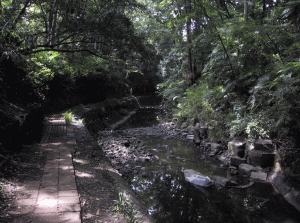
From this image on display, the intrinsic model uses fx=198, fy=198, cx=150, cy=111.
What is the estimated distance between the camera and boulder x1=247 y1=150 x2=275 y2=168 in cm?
468

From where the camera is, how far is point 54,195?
2785 mm

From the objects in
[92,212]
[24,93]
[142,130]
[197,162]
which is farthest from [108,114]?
[92,212]

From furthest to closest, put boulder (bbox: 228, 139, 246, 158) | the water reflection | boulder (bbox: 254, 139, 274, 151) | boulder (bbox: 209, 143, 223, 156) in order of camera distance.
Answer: boulder (bbox: 209, 143, 223, 156) < boulder (bbox: 228, 139, 246, 158) < boulder (bbox: 254, 139, 274, 151) < the water reflection

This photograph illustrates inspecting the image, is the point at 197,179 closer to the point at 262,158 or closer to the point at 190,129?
the point at 262,158

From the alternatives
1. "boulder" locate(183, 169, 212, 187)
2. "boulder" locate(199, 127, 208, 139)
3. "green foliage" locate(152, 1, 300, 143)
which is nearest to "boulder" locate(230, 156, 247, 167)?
"green foliage" locate(152, 1, 300, 143)

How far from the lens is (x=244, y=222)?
129 inches

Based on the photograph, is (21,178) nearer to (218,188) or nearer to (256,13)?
(218,188)

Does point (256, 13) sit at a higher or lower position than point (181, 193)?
higher

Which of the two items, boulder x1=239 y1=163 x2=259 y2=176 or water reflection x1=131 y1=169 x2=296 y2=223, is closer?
water reflection x1=131 y1=169 x2=296 y2=223

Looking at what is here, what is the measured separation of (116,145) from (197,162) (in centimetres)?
292

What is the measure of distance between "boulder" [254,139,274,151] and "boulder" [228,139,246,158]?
0.45 metres

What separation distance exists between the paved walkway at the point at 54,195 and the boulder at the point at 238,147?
4.22m

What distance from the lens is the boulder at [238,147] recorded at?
17.7ft

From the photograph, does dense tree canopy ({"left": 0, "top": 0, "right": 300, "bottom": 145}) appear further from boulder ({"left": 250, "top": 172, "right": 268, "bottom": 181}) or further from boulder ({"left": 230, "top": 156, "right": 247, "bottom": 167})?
boulder ({"left": 250, "top": 172, "right": 268, "bottom": 181})
